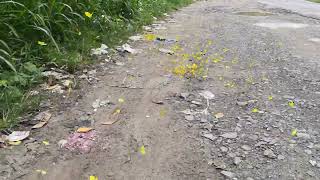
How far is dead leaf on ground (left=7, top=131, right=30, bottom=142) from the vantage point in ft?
8.13

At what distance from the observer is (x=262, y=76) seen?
376cm

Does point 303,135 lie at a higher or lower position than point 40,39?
lower

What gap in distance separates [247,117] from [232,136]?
1.12ft

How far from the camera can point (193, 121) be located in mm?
2818

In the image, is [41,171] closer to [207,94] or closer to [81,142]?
[81,142]

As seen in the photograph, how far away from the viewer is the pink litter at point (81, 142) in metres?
2.44

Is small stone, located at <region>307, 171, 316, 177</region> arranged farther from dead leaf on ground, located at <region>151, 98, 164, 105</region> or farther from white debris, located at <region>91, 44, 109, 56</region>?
white debris, located at <region>91, 44, 109, 56</region>

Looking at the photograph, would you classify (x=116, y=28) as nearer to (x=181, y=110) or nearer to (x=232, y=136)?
(x=181, y=110)

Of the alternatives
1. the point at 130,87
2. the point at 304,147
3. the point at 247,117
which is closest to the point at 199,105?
the point at 247,117

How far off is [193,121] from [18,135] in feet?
4.07

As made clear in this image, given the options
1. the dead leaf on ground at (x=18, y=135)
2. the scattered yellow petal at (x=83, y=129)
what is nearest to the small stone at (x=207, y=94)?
the scattered yellow petal at (x=83, y=129)

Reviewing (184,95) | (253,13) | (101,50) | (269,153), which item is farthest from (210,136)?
(253,13)

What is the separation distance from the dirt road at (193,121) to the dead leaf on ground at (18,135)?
0.06m

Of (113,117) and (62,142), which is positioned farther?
(113,117)
